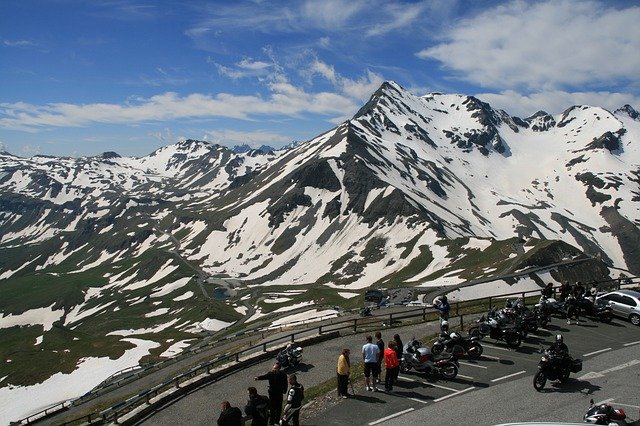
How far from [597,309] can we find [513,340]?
922cm

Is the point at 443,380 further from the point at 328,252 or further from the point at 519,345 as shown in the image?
the point at 328,252

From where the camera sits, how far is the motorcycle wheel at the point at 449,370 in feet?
72.4

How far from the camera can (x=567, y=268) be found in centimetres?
8119

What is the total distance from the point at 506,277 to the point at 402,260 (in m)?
63.4

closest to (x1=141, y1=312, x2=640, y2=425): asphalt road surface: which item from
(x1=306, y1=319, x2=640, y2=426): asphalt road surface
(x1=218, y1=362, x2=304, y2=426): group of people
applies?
(x1=306, y1=319, x2=640, y2=426): asphalt road surface

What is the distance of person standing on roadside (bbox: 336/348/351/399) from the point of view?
798 inches

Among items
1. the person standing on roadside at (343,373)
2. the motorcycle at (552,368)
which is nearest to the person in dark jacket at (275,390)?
the person standing on roadside at (343,373)

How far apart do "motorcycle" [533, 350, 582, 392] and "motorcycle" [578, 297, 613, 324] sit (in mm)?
12419

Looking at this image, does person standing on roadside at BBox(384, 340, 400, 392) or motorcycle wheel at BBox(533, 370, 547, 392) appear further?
person standing on roadside at BBox(384, 340, 400, 392)

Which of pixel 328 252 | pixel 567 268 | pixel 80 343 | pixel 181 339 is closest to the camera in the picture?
pixel 567 268

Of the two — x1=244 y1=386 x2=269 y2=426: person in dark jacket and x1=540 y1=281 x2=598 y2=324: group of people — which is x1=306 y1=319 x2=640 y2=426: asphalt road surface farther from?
x1=540 y1=281 x2=598 y2=324: group of people

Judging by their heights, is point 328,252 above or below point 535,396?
above

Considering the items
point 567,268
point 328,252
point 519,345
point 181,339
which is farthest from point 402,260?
point 519,345

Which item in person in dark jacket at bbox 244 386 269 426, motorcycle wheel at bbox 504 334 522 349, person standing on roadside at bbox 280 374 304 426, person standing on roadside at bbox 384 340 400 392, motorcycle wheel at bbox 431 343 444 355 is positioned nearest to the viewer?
person in dark jacket at bbox 244 386 269 426
